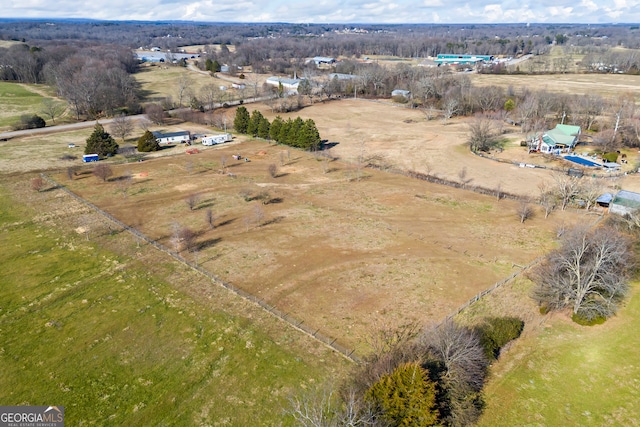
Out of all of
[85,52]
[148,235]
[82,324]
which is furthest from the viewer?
[85,52]

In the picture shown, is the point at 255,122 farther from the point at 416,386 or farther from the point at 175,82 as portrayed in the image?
the point at 175,82

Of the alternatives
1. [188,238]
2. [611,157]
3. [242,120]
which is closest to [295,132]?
[242,120]

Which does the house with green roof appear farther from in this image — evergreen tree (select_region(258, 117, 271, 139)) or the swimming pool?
evergreen tree (select_region(258, 117, 271, 139))

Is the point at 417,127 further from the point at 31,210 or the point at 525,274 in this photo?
the point at 31,210

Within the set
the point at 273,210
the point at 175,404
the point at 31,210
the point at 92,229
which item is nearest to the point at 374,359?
the point at 175,404

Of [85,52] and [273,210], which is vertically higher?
[85,52]

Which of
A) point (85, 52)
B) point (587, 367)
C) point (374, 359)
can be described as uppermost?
point (85, 52)
